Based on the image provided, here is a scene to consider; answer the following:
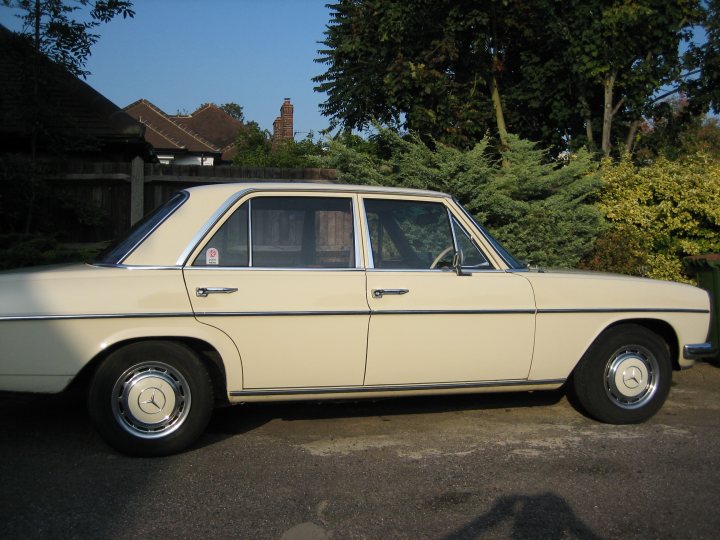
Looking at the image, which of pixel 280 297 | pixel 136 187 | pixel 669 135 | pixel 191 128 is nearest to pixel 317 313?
pixel 280 297

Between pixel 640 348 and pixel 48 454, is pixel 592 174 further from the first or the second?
pixel 48 454

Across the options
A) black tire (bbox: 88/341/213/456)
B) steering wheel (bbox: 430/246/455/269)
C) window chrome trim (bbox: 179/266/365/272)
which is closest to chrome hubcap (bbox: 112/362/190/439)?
black tire (bbox: 88/341/213/456)

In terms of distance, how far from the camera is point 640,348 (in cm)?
523

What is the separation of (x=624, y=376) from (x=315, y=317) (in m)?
2.37

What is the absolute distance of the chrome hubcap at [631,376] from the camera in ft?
17.0

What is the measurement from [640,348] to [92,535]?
390 centimetres

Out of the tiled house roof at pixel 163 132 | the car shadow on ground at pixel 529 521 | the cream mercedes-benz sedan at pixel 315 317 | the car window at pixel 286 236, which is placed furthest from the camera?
the tiled house roof at pixel 163 132

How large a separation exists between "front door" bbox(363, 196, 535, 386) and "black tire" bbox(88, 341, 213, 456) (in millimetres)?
1111

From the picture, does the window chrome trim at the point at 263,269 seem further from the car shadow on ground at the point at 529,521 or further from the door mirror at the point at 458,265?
the car shadow on ground at the point at 529,521

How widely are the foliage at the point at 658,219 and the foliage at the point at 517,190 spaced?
12.1 inches

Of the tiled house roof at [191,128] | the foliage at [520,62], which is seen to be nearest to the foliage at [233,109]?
the tiled house roof at [191,128]

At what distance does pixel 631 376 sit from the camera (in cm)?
519

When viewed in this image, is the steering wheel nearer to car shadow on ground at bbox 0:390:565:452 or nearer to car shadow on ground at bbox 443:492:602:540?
car shadow on ground at bbox 0:390:565:452

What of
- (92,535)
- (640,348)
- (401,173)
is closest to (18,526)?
(92,535)
